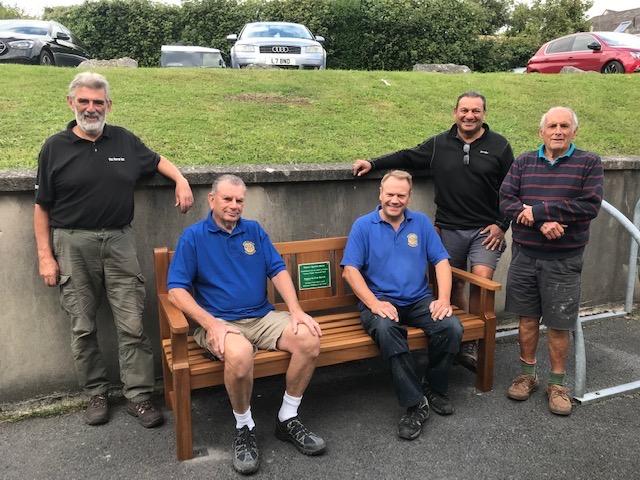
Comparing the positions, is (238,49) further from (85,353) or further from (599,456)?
(599,456)

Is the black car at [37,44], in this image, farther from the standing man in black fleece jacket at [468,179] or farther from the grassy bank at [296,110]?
the standing man in black fleece jacket at [468,179]

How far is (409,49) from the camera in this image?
1881cm

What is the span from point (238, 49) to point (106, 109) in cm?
723

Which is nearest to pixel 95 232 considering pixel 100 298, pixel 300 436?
pixel 100 298

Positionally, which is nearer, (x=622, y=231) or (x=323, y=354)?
(x=323, y=354)

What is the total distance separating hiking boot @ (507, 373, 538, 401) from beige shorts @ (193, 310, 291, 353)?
1.58 metres

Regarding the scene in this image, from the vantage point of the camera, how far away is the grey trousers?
334 centimetres

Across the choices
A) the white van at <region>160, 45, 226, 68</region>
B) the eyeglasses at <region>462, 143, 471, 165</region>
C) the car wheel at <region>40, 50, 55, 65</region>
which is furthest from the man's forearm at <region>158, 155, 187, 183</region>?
the white van at <region>160, 45, 226, 68</region>

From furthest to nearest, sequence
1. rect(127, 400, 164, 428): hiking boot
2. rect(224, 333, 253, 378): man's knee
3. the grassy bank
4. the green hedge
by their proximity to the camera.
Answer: the green hedge < the grassy bank < rect(127, 400, 164, 428): hiking boot < rect(224, 333, 253, 378): man's knee

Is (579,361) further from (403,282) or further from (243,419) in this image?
(243,419)

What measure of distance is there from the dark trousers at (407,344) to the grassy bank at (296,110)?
1821 mm

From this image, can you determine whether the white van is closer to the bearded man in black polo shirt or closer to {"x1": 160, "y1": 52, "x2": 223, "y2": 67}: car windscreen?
{"x1": 160, "y1": 52, "x2": 223, "y2": 67}: car windscreen

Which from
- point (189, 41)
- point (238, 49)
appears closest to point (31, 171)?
point (238, 49)

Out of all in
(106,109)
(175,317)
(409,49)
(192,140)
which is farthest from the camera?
(409,49)
